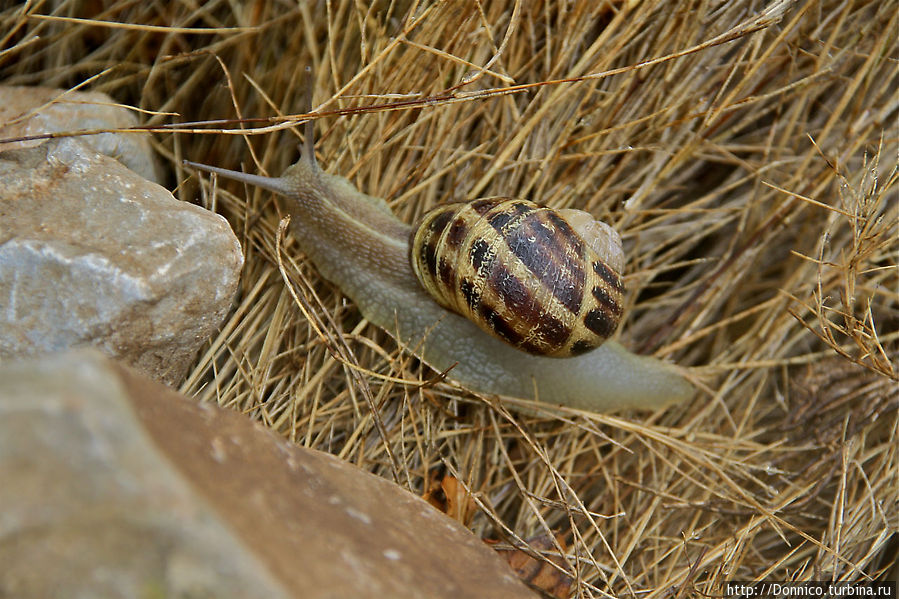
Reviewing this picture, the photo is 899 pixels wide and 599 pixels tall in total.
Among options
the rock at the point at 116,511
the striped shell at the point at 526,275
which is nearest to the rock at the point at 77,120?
the striped shell at the point at 526,275

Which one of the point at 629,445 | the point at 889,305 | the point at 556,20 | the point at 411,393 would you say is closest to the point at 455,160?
the point at 556,20

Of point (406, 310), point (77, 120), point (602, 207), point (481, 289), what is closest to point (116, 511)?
point (481, 289)

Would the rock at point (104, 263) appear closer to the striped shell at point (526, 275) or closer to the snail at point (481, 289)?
the snail at point (481, 289)

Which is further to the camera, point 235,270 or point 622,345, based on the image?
point 622,345

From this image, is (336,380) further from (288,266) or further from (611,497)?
(611,497)

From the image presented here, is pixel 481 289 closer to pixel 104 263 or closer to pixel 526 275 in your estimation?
pixel 526 275

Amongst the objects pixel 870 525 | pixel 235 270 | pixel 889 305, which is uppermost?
pixel 235 270
